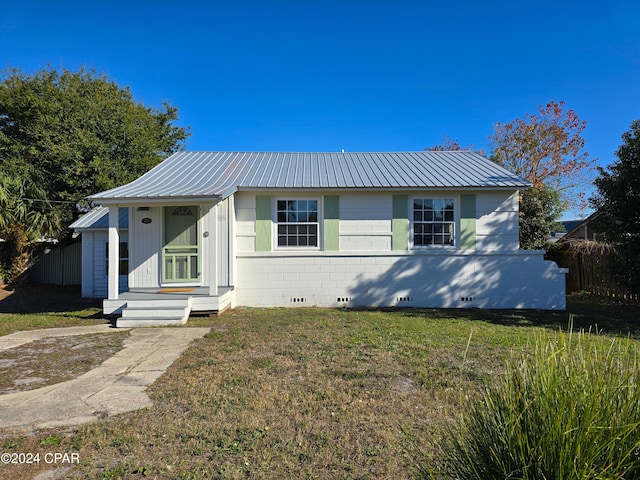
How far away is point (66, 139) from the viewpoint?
1526 cm

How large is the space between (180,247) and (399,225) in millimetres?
6189

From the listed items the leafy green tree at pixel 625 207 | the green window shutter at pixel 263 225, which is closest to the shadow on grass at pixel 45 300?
the green window shutter at pixel 263 225

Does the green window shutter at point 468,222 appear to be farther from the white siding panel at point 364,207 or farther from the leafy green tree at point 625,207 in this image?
the leafy green tree at point 625,207

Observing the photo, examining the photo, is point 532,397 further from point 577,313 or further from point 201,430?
point 577,313

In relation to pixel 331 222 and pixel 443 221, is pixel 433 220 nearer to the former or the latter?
pixel 443 221

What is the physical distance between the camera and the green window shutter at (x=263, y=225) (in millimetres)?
10492

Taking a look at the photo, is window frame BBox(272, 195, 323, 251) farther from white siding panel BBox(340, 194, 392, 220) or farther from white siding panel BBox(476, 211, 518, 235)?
white siding panel BBox(476, 211, 518, 235)

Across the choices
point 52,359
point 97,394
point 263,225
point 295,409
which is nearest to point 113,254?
point 52,359

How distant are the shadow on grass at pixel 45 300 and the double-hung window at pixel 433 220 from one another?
29.8 feet

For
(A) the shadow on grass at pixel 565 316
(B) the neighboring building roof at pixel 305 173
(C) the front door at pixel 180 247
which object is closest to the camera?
(A) the shadow on grass at pixel 565 316

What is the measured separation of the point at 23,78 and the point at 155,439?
22091 mm

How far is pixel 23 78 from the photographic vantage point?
58.7ft

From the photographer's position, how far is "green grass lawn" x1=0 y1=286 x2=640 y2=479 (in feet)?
9.12

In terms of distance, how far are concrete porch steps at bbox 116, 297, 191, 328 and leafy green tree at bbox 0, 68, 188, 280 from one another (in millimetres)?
8014
